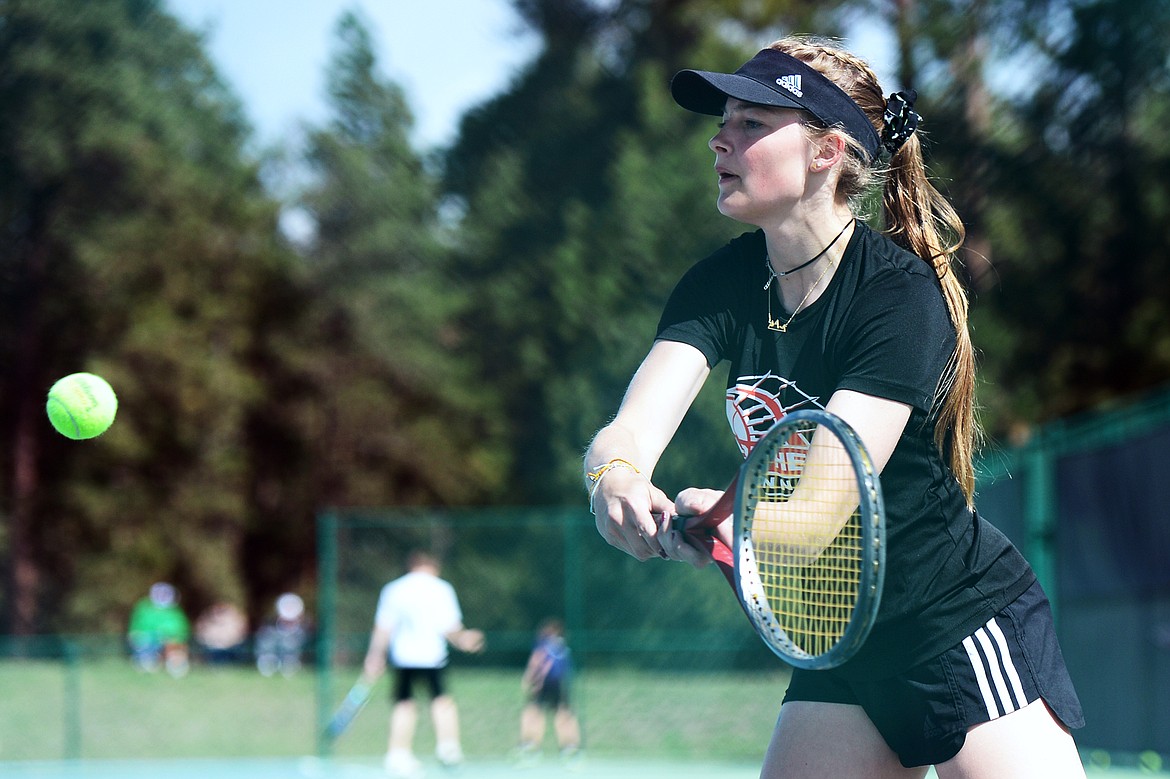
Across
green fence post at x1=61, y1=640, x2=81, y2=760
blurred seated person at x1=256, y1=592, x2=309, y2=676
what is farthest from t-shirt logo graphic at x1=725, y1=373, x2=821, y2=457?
blurred seated person at x1=256, y1=592, x2=309, y2=676

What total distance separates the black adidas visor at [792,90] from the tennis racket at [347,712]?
11.6m

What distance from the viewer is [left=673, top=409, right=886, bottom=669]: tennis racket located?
8.14 feet

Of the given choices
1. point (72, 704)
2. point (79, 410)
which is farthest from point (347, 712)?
point (79, 410)

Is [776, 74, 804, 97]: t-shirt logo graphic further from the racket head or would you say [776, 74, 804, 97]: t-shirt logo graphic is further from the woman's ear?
the racket head

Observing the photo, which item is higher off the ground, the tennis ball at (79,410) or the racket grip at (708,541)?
the tennis ball at (79,410)

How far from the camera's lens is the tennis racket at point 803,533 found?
2.48 metres

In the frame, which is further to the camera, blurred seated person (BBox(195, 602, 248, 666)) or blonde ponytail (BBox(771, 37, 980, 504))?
blurred seated person (BBox(195, 602, 248, 666))

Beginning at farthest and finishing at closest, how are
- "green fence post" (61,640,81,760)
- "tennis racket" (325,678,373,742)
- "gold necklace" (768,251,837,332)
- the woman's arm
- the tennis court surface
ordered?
"green fence post" (61,640,81,760), "tennis racket" (325,678,373,742), the tennis court surface, "gold necklace" (768,251,837,332), the woman's arm

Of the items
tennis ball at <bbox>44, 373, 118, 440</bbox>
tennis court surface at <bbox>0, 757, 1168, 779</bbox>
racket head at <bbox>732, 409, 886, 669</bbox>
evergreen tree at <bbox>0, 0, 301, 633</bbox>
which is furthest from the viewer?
evergreen tree at <bbox>0, 0, 301, 633</bbox>

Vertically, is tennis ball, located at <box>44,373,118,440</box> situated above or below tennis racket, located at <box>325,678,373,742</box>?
above

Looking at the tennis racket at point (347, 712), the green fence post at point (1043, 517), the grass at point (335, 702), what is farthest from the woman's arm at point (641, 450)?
the tennis racket at point (347, 712)

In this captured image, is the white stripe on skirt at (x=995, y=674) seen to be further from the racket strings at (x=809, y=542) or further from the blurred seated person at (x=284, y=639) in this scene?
the blurred seated person at (x=284, y=639)

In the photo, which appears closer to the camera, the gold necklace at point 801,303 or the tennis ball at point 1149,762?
the gold necklace at point 801,303

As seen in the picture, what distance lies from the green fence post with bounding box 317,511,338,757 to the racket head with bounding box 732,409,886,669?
459 inches
